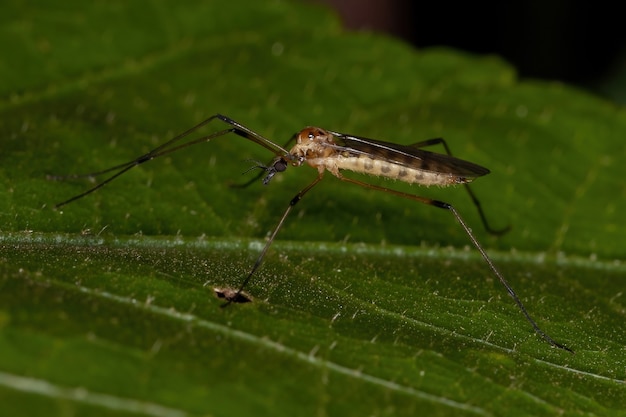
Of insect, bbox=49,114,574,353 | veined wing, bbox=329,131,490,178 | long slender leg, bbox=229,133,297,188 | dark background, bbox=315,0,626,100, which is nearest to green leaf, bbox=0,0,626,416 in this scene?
long slender leg, bbox=229,133,297,188

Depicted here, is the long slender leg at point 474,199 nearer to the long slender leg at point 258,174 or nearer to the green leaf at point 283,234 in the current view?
the green leaf at point 283,234

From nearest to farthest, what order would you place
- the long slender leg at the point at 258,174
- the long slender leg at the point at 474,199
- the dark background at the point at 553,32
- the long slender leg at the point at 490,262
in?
the long slender leg at the point at 490,262, the long slender leg at the point at 258,174, the long slender leg at the point at 474,199, the dark background at the point at 553,32

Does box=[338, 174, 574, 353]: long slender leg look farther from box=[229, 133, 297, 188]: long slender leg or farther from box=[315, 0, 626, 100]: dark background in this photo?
box=[315, 0, 626, 100]: dark background

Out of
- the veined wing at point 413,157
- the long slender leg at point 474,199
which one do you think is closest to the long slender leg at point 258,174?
the veined wing at point 413,157

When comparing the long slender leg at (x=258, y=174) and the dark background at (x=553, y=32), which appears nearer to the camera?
the long slender leg at (x=258, y=174)

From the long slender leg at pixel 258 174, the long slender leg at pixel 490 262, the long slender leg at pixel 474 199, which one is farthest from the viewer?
the long slender leg at pixel 474 199

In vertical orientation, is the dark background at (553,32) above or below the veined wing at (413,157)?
above

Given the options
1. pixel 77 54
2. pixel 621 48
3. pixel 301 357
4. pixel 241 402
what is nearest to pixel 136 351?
pixel 241 402
